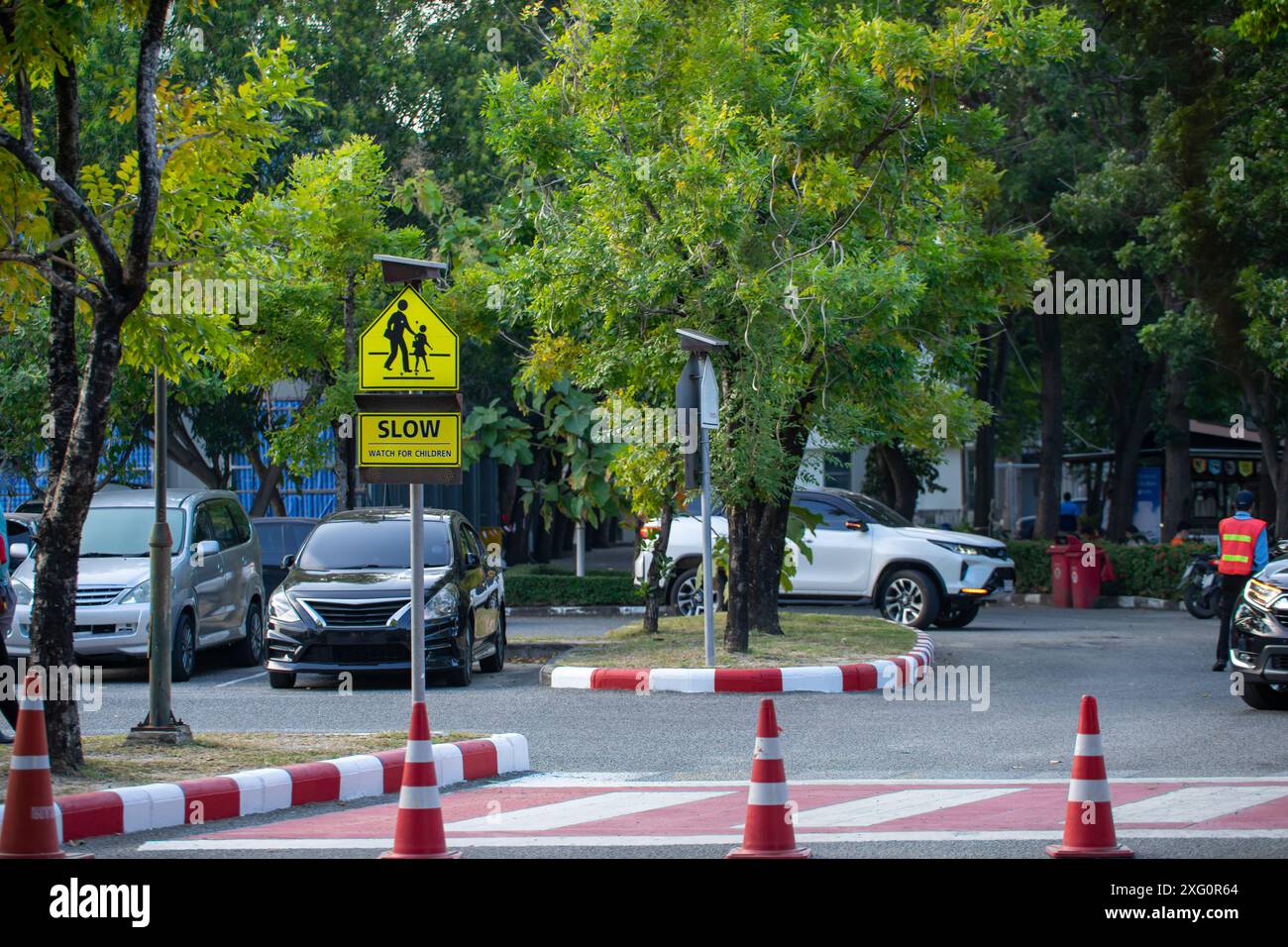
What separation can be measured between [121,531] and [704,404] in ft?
20.6

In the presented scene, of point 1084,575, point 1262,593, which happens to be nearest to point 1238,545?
point 1262,593

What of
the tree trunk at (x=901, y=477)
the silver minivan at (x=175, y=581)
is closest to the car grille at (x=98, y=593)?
the silver minivan at (x=175, y=581)

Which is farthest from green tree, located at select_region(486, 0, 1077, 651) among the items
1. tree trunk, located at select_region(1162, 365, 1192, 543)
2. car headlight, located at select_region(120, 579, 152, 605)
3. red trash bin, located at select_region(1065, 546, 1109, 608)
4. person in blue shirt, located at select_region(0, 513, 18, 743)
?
tree trunk, located at select_region(1162, 365, 1192, 543)

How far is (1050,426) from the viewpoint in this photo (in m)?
32.6

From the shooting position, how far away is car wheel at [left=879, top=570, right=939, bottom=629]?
2205 cm

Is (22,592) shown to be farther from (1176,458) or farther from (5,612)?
(1176,458)

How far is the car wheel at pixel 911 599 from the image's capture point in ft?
72.3

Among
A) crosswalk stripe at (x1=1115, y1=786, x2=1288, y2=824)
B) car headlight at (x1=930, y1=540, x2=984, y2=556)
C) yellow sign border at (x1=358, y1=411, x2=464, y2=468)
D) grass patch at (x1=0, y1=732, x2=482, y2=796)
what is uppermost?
yellow sign border at (x1=358, y1=411, x2=464, y2=468)

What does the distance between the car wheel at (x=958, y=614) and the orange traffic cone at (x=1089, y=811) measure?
15.2 metres

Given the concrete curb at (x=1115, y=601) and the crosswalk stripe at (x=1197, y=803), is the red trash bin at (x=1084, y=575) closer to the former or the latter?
the concrete curb at (x=1115, y=601)

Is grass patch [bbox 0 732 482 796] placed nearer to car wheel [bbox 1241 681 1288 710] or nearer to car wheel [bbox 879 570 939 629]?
car wheel [bbox 1241 681 1288 710]

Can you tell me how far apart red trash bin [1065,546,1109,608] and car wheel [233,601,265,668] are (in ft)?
50.7
